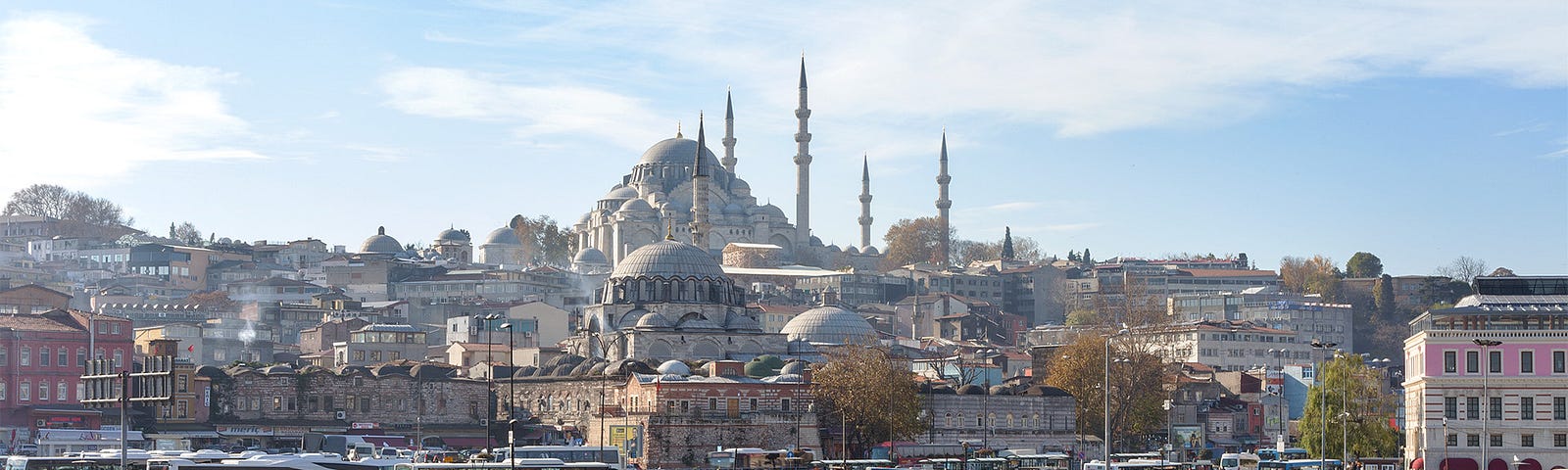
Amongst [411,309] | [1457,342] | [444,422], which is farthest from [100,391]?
[411,309]

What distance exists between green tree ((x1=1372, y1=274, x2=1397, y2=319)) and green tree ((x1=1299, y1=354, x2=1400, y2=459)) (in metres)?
81.1

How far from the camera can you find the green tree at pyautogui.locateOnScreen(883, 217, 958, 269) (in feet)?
573

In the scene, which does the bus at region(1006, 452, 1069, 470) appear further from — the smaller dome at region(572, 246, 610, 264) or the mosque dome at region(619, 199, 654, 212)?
the mosque dome at region(619, 199, 654, 212)

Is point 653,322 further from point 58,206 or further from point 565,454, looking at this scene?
point 58,206

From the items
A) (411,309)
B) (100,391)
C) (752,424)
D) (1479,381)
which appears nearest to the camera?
(100,391)

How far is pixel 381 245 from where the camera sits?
167750mm

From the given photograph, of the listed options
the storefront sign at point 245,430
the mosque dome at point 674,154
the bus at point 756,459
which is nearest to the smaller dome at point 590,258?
the mosque dome at point 674,154

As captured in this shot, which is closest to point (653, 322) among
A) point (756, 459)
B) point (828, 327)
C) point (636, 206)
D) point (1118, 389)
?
point (828, 327)

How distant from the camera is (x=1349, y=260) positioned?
163250 millimetres

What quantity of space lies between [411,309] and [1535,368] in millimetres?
86051

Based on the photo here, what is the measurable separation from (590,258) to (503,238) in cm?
2303

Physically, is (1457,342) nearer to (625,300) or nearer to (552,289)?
(625,300)

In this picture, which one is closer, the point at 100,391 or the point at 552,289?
the point at 100,391

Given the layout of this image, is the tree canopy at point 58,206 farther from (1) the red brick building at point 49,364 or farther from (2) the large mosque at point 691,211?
(1) the red brick building at point 49,364
